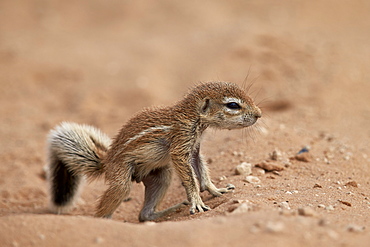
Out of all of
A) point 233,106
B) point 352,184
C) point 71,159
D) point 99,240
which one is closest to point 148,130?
point 233,106

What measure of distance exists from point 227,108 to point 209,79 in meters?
6.24

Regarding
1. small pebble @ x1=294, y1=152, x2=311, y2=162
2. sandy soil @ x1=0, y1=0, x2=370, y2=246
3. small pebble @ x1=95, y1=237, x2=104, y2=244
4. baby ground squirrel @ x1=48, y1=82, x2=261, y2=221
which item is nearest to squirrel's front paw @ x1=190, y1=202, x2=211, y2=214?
baby ground squirrel @ x1=48, y1=82, x2=261, y2=221

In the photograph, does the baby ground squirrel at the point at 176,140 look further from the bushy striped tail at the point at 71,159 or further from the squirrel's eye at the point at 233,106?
the bushy striped tail at the point at 71,159

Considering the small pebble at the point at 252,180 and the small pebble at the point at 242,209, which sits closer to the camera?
the small pebble at the point at 242,209

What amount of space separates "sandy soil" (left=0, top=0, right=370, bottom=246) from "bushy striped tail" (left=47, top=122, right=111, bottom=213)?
1.63 feet

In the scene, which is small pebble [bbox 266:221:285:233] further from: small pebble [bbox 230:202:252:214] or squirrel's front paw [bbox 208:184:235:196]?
squirrel's front paw [bbox 208:184:235:196]

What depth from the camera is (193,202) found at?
5641 millimetres

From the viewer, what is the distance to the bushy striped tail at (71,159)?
21.1 feet

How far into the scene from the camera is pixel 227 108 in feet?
19.5

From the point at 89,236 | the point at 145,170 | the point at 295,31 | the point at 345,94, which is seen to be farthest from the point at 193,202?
the point at 295,31

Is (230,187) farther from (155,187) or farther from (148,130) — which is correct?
(148,130)

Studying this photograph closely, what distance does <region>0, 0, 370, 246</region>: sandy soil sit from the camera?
4301 millimetres

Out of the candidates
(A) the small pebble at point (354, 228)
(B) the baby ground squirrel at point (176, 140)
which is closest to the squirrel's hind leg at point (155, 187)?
(B) the baby ground squirrel at point (176, 140)

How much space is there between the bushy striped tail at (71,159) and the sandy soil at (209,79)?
50 centimetres
